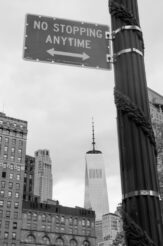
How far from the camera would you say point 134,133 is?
5.85 meters

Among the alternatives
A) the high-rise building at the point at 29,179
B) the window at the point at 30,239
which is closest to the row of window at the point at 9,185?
the window at the point at 30,239

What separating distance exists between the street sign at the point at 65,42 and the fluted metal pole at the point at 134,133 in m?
0.46

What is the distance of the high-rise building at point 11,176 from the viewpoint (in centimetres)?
10288

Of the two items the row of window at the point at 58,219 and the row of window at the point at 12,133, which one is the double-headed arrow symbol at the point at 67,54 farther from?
the row of window at the point at 12,133

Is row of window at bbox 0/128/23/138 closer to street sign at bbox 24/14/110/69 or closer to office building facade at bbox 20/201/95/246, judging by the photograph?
office building facade at bbox 20/201/95/246

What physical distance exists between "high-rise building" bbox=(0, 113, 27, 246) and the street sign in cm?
9910

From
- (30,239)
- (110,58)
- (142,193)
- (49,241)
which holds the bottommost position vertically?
(142,193)

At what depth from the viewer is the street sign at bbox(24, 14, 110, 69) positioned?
276 inches

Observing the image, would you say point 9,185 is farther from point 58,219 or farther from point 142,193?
point 142,193

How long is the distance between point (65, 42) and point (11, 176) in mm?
106645

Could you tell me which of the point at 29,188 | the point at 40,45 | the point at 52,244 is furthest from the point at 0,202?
Result: the point at 40,45

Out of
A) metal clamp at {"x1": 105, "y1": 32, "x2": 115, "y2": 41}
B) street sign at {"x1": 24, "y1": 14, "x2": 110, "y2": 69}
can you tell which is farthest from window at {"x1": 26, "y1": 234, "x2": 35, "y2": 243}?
metal clamp at {"x1": 105, "y1": 32, "x2": 115, "y2": 41}

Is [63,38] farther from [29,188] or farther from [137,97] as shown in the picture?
[29,188]

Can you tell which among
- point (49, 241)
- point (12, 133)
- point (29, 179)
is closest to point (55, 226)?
point (49, 241)
